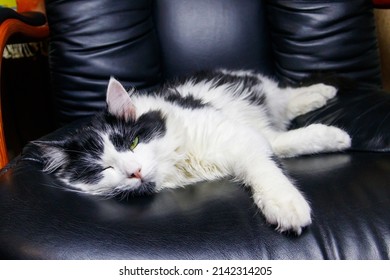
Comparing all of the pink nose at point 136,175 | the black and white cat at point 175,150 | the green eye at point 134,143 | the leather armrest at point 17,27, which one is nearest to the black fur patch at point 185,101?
the black and white cat at point 175,150

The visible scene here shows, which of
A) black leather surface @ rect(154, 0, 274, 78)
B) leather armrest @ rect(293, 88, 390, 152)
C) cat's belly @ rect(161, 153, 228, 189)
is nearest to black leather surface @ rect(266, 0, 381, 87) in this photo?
black leather surface @ rect(154, 0, 274, 78)

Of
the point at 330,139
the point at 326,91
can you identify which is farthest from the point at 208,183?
the point at 326,91

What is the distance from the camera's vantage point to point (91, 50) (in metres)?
1.58

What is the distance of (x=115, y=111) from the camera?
107cm

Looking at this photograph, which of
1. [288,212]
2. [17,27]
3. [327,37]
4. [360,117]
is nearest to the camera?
[288,212]

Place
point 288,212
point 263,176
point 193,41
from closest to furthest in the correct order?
point 288,212 < point 263,176 < point 193,41

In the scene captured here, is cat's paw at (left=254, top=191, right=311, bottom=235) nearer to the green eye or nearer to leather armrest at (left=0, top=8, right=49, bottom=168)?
the green eye

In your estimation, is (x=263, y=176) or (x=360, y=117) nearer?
A: (x=263, y=176)

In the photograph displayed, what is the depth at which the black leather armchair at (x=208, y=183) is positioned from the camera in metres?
0.76

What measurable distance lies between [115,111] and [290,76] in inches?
41.8

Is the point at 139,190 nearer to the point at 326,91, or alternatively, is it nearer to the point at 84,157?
the point at 84,157

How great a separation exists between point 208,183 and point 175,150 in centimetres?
15
